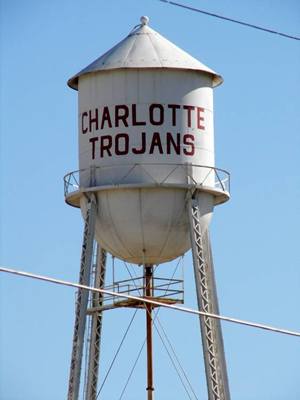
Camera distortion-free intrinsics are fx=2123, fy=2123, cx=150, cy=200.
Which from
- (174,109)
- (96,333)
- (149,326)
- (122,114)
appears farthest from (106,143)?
(96,333)

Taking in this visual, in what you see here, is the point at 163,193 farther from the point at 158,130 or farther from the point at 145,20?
the point at 145,20

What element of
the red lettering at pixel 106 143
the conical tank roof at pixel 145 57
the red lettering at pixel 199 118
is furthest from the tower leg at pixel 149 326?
the conical tank roof at pixel 145 57

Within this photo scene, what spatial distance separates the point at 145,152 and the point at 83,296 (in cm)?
425

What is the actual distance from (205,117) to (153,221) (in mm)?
3326

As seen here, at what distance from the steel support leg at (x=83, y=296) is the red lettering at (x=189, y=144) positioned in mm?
2809

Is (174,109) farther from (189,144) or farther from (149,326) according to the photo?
(149,326)

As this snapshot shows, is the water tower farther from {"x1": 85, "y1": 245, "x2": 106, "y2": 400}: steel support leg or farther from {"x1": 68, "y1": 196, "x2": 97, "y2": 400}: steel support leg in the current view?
{"x1": 85, "y1": 245, "x2": 106, "y2": 400}: steel support leg

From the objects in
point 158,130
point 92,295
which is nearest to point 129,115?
point 158,130

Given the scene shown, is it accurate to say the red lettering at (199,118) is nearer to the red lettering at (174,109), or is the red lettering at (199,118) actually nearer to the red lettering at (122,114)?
the red lettering at (174,109)

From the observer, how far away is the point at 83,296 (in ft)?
188

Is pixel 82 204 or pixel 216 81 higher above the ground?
pixel 216 81

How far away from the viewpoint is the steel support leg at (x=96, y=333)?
194ft

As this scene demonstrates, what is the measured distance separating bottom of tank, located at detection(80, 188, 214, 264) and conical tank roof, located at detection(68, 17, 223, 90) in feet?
11.3

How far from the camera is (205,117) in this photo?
57.7 m
